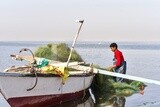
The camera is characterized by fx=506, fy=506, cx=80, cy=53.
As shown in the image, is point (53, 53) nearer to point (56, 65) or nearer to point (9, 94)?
point (56, 65)

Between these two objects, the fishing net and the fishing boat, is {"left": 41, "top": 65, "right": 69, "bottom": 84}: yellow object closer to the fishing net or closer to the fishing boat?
the fishing boat

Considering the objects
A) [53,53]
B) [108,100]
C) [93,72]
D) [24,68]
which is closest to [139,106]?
[108,100]

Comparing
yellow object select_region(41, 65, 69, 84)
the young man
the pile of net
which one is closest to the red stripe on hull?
yellow object select_region(41, 65, 69, 84)

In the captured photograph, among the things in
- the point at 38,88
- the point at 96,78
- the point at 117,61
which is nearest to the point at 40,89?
the point at 38,88

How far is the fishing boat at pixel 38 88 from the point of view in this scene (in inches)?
511

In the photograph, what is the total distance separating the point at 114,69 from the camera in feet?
56.6

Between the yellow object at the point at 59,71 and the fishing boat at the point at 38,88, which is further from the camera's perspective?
the yellow object at the point at 59,71

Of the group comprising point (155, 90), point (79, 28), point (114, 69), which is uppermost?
point (79, 28)

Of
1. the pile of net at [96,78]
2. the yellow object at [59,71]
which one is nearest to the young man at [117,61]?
the pile of net at [96,78]

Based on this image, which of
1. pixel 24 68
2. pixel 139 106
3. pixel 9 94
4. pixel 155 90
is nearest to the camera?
pixel 9 94

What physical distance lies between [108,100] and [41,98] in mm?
3588

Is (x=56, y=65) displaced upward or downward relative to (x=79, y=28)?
downward

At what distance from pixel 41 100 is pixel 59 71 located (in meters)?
0.94

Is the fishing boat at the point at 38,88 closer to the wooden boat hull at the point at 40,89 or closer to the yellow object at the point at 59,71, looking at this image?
the wooden boat hull at the point at 40,89
